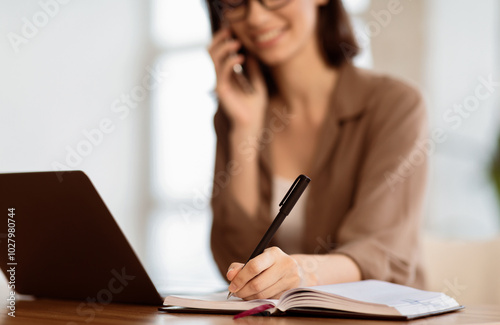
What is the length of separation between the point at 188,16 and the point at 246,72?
320 centimetres

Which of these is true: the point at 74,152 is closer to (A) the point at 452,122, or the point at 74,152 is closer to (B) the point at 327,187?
(A) the point at 452,122

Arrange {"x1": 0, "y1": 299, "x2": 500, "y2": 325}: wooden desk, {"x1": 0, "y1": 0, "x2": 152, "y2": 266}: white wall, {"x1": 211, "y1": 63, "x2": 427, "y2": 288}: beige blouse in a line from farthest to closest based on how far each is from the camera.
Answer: {"x1": 0, "y1": 0, "x2": 152, "y2": 266}: white wall < {"x1": 211, "y1": 63, "x2": 427, "y2": 288}: beige blouse < {"x1": 0, "y1": 299, "x2": 500, "y2": 325}: wooden desk

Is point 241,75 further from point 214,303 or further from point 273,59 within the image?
point 214,303

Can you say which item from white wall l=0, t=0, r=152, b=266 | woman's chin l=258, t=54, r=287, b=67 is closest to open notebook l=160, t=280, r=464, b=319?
woman's chin l=258, t=54, r=287, b=67

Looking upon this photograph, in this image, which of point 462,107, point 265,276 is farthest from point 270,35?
point 462,107

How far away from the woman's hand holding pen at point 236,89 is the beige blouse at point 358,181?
0.06m

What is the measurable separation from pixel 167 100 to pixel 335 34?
11.2ft

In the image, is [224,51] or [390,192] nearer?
[390,192]

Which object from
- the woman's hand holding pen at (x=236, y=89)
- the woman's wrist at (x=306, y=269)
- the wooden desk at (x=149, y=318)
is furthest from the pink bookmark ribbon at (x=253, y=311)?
the woman's hand holding pen at (x=236, y=89)

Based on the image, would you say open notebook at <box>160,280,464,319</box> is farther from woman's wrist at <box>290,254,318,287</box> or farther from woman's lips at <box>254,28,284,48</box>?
woman's lips at <box>254,28,284,48</box>

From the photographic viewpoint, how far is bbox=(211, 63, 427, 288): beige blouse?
1327 millimetres

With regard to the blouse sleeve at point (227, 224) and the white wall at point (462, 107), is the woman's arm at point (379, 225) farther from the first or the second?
the white wall at point (462, 107)

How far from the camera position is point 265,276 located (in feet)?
2.72

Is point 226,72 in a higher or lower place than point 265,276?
higher
